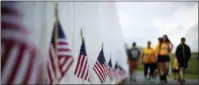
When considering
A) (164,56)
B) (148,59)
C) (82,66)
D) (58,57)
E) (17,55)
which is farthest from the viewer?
(148,59)

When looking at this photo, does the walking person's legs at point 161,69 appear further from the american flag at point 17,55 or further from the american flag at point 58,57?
the american flag at point 17,55

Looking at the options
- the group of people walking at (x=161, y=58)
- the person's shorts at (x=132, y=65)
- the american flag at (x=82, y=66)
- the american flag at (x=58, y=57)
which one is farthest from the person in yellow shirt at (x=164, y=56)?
the american flag at (x=58, y=57)

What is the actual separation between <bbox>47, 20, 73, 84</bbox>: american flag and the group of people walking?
1.08 m

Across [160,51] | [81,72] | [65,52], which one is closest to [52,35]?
[65,52]

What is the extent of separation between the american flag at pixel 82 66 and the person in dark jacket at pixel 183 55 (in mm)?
926

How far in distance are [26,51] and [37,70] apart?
0.53ft

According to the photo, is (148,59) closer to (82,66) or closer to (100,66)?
(100,66)

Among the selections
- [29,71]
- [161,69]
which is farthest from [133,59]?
[29,71]

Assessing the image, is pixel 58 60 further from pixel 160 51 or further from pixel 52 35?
pixel 160 51

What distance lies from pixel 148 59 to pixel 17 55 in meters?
1.69

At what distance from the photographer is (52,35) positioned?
3891 mm

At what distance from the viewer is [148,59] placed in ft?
16.7

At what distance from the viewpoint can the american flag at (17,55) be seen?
3.79 meters

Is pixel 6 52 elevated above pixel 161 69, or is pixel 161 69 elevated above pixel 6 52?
pixel 6 52
